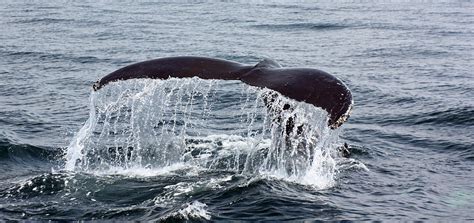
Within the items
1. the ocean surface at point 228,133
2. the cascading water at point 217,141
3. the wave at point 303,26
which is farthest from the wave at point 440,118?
the wave at point 303,26

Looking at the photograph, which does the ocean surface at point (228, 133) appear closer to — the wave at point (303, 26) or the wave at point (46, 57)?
the wave at point (46, 57)

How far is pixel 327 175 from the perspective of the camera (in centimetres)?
930

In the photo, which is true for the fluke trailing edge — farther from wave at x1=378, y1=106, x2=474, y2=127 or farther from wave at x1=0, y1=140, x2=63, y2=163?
wave at x1=378, y1=106, x2=474, y2=127

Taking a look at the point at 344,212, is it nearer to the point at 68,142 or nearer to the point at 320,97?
the point at 320,97

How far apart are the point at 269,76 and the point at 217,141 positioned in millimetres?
4735

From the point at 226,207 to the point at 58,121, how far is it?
668 cm

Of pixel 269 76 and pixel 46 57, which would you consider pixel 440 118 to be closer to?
pixel 269 76

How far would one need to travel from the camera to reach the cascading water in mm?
8438

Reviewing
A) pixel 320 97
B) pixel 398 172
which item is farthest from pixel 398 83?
pixel 320 97

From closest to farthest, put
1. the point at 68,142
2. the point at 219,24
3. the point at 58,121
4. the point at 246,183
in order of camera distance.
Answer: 1. the point at 246,183
2. the point at 68,142
3. the point at 58,121
4. the point at 219,24

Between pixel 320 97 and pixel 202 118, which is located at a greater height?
pixel 320 97

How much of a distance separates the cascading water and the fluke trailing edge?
0.14m

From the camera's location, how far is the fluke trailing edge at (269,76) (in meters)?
6.34

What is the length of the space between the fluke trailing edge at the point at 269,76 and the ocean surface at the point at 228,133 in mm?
179
